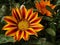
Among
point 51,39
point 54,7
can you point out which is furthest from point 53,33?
point 54,7

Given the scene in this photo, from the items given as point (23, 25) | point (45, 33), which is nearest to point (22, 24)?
point (23, 25)

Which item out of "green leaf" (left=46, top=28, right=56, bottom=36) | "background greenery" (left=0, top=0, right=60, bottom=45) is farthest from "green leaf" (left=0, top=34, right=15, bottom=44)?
"green leaf" (left=46, top=28, right=56, bottom=36)

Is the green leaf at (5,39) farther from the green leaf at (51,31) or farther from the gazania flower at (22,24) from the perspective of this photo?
the green leaf at (51,31)

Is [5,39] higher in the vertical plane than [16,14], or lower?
lower

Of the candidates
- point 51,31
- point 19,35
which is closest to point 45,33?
point 51,31

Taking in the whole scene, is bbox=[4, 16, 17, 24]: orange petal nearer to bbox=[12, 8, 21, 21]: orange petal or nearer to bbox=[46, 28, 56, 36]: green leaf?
bbox=[12, 8, 21, 21]: orange petal

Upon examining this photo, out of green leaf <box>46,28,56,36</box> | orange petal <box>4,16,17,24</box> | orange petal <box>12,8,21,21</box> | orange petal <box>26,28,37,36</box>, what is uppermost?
orange petal <box>12,8,21,21</box>

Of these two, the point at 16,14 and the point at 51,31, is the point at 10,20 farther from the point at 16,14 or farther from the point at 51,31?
the point at 51,31

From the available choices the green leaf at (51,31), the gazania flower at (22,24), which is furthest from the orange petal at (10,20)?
the green leaf at (51,31)
